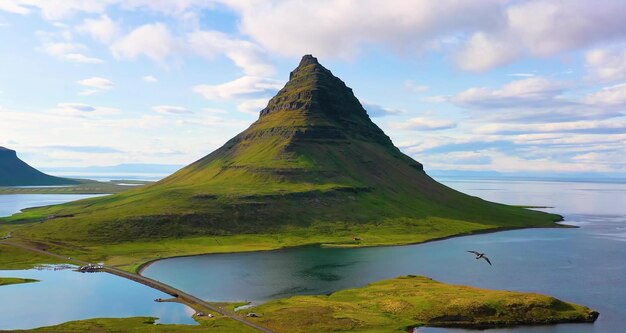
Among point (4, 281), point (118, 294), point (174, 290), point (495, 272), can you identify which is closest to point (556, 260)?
point (495, 272)

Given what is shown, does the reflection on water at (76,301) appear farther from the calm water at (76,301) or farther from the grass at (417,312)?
the grass at (417,312)

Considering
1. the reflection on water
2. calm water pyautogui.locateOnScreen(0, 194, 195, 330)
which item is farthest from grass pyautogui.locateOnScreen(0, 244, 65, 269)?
calm water pyautogui.locateOnScreen(0, 194, 195, 330)

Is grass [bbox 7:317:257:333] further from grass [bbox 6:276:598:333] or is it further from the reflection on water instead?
the reflection on water

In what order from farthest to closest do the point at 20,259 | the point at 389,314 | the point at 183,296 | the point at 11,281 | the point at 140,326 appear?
1. the point at 20,259
2. the point at 11,281
3. the point at 183,296
4. the point at 389,314
5. the point at 140,326

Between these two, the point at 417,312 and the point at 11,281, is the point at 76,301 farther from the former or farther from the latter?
the point at 417,312

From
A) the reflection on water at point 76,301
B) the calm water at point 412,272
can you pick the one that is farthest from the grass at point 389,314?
the reflection on water at point 76,301

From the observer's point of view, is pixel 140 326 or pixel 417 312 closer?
pixel 140 326

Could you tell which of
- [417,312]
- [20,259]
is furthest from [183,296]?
[20,259]
